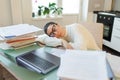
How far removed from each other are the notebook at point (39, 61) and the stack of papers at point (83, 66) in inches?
3.8

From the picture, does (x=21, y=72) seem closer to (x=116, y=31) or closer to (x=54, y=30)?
(x=54, y=30)

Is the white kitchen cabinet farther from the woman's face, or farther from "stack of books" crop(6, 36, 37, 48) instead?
"stack of books" crop(6, 36, 37, 48)

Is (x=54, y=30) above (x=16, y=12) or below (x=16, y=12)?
below

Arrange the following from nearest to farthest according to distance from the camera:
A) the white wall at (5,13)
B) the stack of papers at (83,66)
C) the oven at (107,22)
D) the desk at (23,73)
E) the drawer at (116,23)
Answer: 1. the stack of papers at (83,66)
2. the desk at (23,73)
3. the white wall at (5,13)
4. the drawer at (116,23)
5. the oven at (107,22)

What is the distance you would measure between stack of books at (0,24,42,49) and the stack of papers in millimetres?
443

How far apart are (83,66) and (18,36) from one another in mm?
654

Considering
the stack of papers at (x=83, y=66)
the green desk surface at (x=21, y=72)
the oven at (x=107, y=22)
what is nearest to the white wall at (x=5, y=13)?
the green desk surface at (x=21, y=72)

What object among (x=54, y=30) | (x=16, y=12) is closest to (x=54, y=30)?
(x=54, y=30)

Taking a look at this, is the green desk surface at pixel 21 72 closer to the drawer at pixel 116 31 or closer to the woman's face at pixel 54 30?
the woman's face at pixel 54 30

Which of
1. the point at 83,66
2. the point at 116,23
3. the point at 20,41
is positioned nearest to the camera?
the point at 83,66

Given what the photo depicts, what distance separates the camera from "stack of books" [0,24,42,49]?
1173 millimetres

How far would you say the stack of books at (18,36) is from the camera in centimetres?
117

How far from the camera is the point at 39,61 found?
95 cm

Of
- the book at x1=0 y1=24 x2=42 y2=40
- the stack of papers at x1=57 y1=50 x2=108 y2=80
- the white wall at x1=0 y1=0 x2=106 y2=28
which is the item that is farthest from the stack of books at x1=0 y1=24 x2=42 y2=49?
the white wall at x1=0 y1=0 x2=106 y2=28
